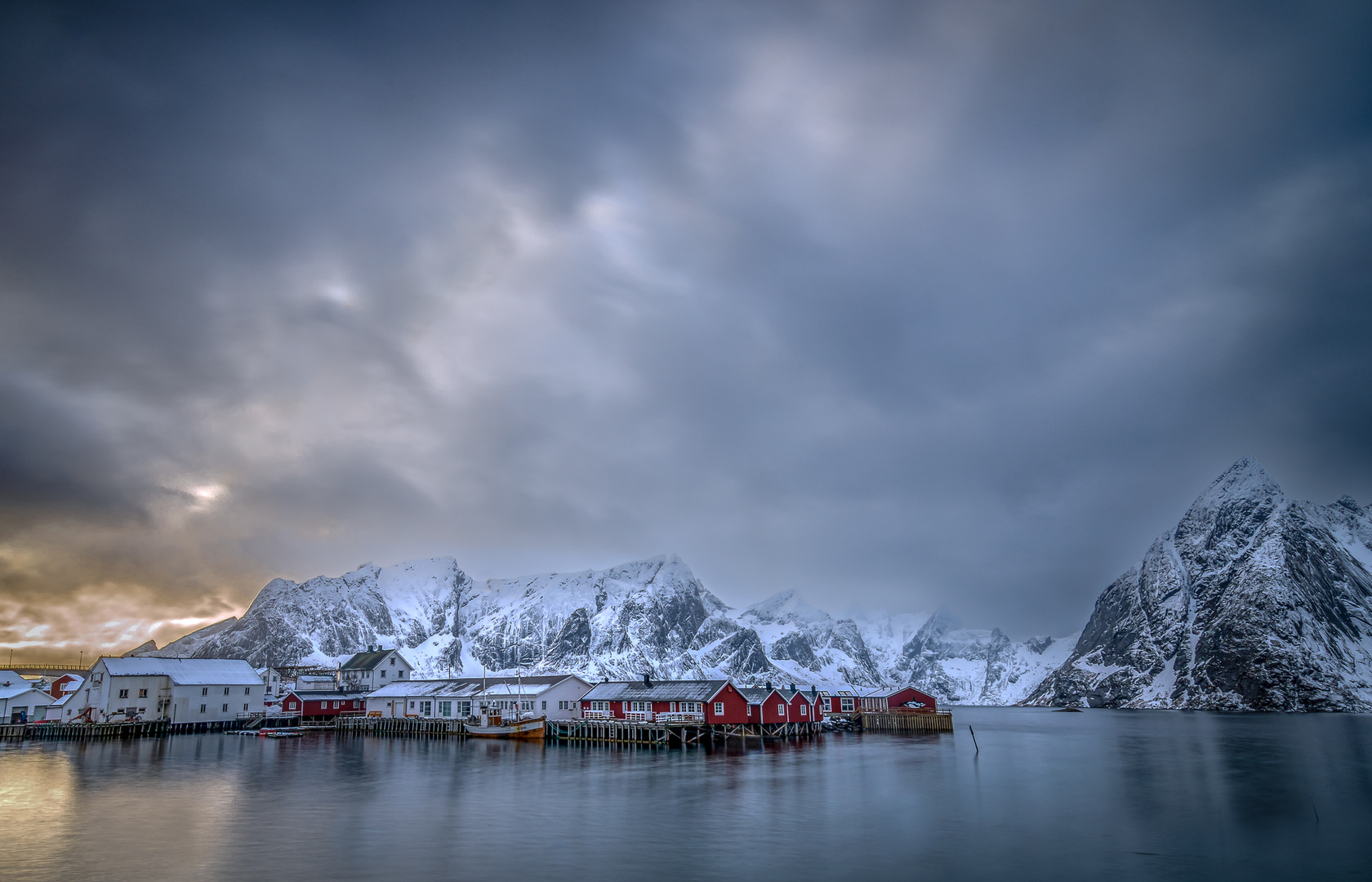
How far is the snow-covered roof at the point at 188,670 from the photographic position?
3755 inches

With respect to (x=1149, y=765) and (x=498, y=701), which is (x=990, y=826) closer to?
(x=1149, y=765)

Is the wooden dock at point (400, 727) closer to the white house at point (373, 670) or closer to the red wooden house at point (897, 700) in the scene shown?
the white house at point (373, 670)

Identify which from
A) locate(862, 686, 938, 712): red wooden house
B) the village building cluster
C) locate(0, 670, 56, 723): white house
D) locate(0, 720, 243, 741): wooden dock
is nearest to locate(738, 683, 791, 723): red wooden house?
the village building cluster

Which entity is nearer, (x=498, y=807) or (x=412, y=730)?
(x=498, y=807)

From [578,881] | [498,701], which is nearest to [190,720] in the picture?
[498,701]

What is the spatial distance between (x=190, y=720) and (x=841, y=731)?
80842 millimetres

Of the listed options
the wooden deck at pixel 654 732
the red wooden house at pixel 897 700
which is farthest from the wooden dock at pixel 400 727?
the red wooden house at pixel 897 700

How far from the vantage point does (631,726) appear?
8281 centimetres

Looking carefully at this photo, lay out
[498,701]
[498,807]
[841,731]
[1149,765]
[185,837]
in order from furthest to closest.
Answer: [841,731] < [498,701] < [1149,765] < [498,807] < [185,837]

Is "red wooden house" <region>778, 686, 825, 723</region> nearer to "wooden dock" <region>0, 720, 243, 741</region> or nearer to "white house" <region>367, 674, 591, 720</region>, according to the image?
"white house" <region>367, 674, 591, 720</region>

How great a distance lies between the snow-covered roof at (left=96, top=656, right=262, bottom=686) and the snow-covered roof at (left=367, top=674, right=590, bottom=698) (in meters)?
16.1

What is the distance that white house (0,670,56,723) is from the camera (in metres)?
107

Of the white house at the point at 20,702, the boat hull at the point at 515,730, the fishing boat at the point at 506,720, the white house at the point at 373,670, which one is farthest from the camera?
the white house at the point at 373,670

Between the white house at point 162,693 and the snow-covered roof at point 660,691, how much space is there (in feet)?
155
